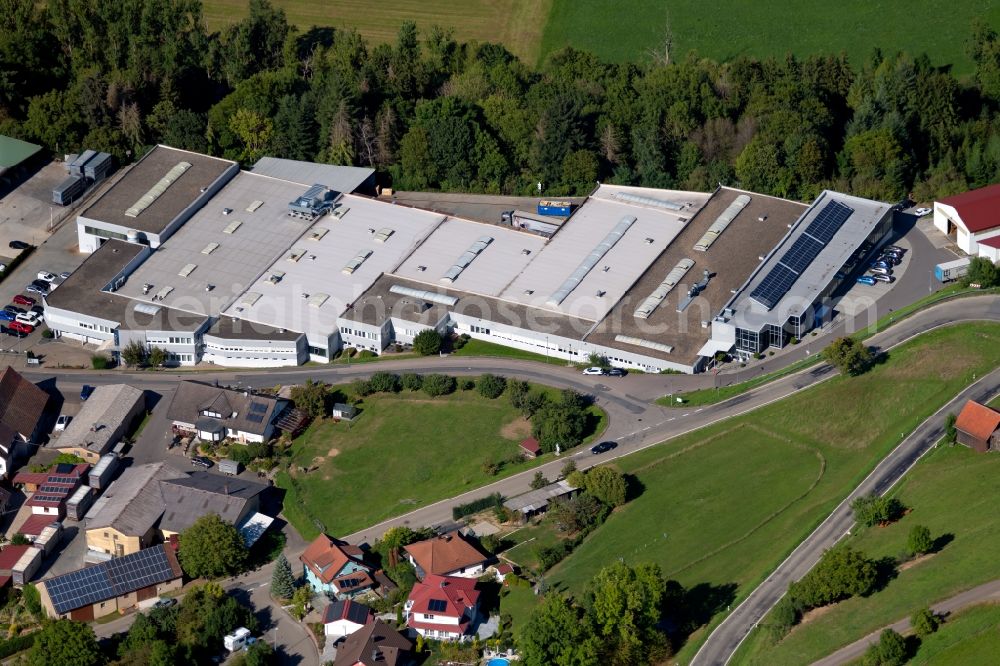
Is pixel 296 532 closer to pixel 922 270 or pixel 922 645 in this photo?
pixel 922 645

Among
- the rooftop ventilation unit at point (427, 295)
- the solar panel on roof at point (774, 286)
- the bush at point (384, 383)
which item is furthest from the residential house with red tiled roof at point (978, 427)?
the bush at point (384, 383)

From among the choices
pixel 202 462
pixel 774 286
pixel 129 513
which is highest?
pixel 774 286

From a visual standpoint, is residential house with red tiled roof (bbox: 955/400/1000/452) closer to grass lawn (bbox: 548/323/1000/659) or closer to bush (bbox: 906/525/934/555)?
grass lawn (bbox: 548/323/1000/659)

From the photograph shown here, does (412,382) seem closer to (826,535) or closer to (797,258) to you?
(797,258)

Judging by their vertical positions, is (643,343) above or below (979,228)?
below

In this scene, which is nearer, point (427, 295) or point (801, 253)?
point (801, 253)

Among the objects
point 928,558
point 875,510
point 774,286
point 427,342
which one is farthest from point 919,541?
point 427,342
